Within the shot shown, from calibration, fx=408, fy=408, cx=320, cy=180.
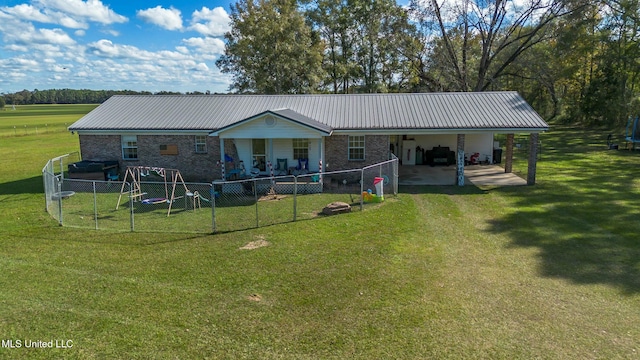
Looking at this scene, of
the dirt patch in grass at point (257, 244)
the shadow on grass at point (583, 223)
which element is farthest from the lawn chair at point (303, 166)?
the shadow on grass at point (583, 223)

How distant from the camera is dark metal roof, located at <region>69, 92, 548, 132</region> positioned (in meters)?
18.6

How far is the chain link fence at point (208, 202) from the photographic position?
501 inches

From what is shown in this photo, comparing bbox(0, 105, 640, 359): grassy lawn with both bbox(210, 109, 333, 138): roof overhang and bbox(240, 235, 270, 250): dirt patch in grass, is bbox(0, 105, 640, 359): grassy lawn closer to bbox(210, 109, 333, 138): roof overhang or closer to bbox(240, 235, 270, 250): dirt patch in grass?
bbox(240, 235, 270, 250): dirt patch in grass

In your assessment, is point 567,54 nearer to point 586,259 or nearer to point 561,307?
point 586,259

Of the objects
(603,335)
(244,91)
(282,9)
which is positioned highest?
(282,9)

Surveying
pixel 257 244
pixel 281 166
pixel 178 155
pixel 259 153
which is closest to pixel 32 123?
pixel 178 155

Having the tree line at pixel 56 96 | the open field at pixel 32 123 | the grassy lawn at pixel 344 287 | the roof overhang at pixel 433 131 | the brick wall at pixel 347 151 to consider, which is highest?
the tree line at pixel 56 96

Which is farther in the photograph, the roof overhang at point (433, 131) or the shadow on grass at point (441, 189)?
the roof overhang at point (433, 131)

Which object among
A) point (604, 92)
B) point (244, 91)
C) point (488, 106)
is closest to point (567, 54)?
point (604, 92)

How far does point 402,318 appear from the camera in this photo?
6.98 meters

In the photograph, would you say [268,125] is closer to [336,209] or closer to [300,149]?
[300,149]

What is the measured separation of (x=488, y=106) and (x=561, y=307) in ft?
49.0

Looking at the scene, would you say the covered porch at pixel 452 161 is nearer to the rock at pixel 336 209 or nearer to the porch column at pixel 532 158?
the porch column at pixel 532 158

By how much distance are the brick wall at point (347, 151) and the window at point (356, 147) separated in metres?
0.18
